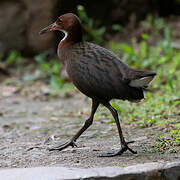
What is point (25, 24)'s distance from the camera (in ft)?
31.4

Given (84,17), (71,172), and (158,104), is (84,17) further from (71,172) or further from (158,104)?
(71,172)

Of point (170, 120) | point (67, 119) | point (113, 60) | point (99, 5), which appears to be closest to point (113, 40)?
point (99, 5)

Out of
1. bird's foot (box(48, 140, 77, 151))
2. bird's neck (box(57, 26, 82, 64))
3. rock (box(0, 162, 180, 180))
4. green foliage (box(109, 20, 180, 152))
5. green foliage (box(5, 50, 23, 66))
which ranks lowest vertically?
green foliage (box(5, 50, 23, 66))

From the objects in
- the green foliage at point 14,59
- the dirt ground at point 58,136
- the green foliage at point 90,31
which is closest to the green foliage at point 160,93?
the dirt ground at point 58,136

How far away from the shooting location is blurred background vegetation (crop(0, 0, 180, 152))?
27.3 ft

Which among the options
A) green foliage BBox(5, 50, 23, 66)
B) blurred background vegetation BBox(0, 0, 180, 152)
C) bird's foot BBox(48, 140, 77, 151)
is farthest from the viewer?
green foliage BBox(5, 50, 23, 66)

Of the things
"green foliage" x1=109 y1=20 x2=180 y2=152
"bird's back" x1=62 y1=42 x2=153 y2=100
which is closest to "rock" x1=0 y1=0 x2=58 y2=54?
"green foliage" x1=109 y1=20 x2=180 y2=152

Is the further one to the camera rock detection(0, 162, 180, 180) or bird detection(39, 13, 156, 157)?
bird detection(39, 13, 156, 157)

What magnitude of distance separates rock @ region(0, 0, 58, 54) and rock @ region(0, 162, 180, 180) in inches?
244

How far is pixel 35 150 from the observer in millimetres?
4414

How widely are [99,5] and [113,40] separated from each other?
95 centimetres

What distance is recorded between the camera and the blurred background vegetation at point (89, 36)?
831cm

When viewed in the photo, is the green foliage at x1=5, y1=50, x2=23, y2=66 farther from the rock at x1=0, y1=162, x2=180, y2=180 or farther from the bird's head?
the rock at x1=0, y1=162, x2=180, y2=180

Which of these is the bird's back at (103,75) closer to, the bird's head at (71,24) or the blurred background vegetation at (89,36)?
the bird's head at (71,24)
